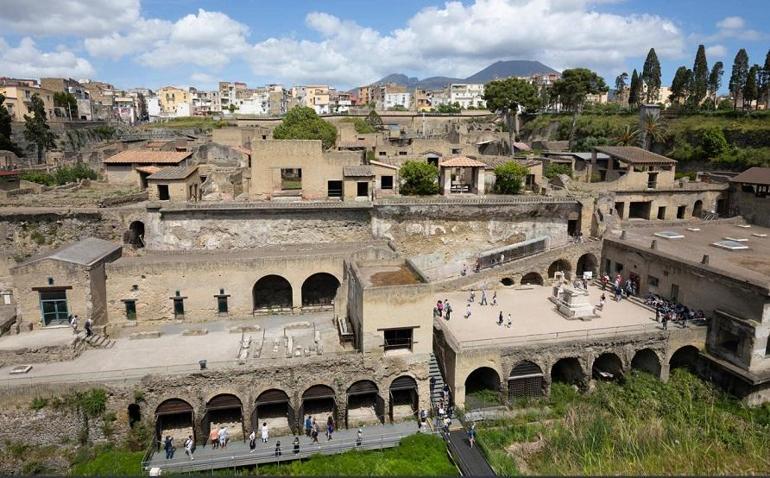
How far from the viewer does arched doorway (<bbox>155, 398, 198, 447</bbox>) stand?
20.1 m

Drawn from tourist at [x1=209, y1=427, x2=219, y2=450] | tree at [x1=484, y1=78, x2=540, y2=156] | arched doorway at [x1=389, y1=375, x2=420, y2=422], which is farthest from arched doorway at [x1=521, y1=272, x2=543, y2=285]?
tree at [x1=484, y1=78, x2=540, y2=156]

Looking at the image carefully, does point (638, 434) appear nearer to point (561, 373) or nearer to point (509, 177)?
point (561, 373)

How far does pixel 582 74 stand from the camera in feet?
218

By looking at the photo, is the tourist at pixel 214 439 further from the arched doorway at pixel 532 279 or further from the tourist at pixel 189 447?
the arched doorway at pixel 532 279

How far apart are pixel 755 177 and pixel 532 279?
20.8 m

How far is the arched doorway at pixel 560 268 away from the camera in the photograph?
3410cm

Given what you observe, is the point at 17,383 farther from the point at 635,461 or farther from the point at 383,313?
the point at 635,461

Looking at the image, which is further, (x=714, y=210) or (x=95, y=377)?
(x=714, y=210)

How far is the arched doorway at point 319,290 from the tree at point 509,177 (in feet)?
58.7

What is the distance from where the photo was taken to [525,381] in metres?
23.9

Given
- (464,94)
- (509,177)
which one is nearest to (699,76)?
(509,177)

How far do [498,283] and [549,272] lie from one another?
16.2 feet

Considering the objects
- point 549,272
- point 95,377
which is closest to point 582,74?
point 549,272

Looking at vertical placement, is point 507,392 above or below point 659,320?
below
